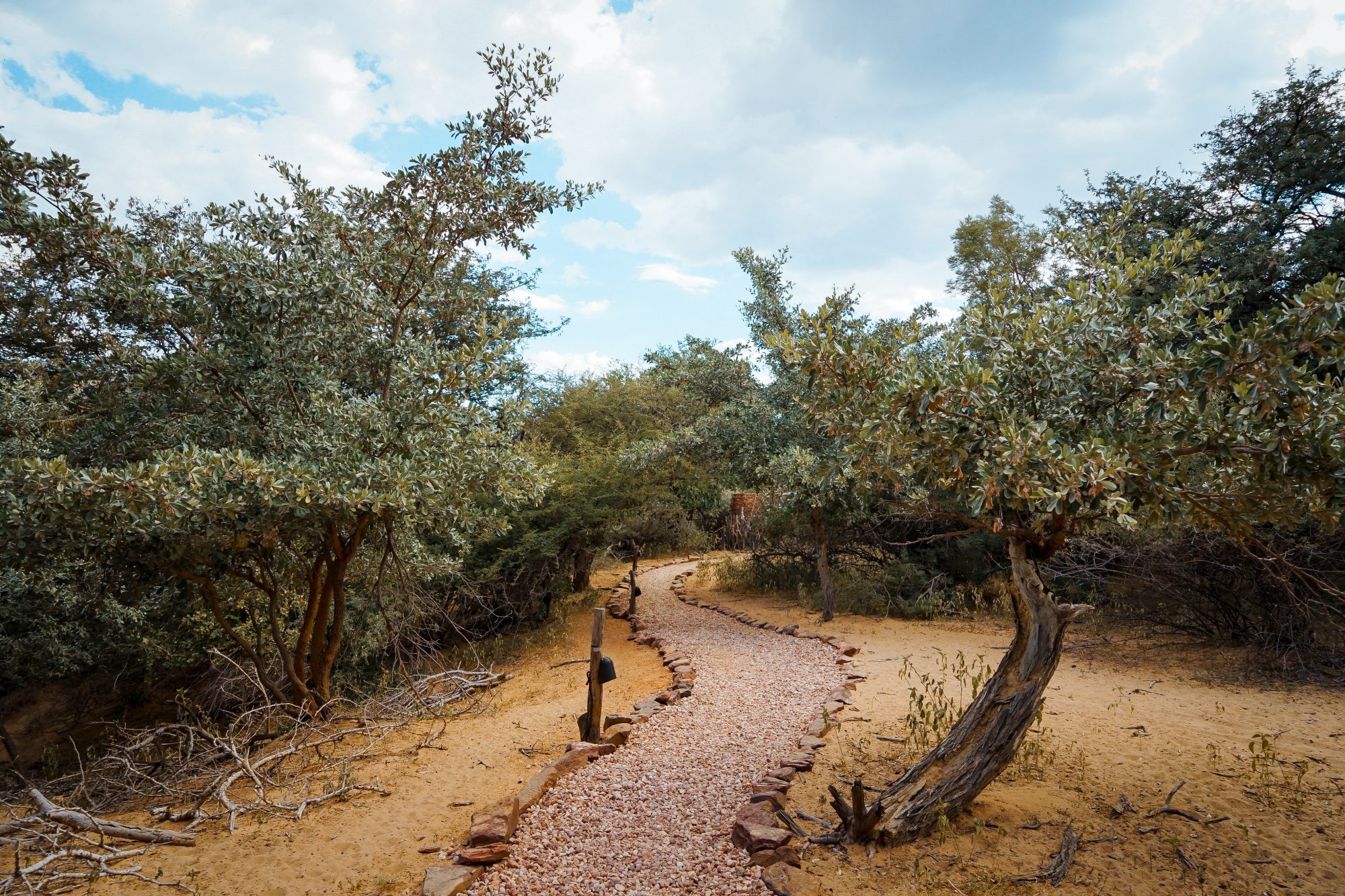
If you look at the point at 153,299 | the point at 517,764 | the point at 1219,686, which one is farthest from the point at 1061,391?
the point at 153,299

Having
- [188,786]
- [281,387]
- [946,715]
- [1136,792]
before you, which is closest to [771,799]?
[946,715]

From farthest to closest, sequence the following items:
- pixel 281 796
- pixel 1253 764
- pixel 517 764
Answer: pixel 517 764, pixel 281 796, pixel 1253 764

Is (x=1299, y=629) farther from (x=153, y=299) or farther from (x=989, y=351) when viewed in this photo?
(x=153, y=299)

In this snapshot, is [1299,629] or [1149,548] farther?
[1149,548]

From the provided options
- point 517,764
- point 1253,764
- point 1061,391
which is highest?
point 1061,391

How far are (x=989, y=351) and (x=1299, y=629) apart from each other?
6.45m

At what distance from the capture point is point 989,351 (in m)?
4.32

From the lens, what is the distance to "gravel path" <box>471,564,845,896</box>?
378 cm

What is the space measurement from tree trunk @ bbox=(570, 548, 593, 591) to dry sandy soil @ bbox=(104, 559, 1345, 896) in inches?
242

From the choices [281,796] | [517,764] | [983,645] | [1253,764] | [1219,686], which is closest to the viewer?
[1253,764]

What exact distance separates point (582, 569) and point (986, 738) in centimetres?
1104

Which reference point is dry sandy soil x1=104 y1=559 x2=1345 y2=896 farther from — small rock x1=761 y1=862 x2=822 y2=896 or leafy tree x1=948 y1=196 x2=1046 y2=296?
leafy tree x1=948 y1=196 x2=1046 y2=296

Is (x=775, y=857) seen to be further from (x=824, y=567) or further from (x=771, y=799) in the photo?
(x=824, y=567)

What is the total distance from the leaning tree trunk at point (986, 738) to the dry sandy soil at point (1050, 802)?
0.54 ft
